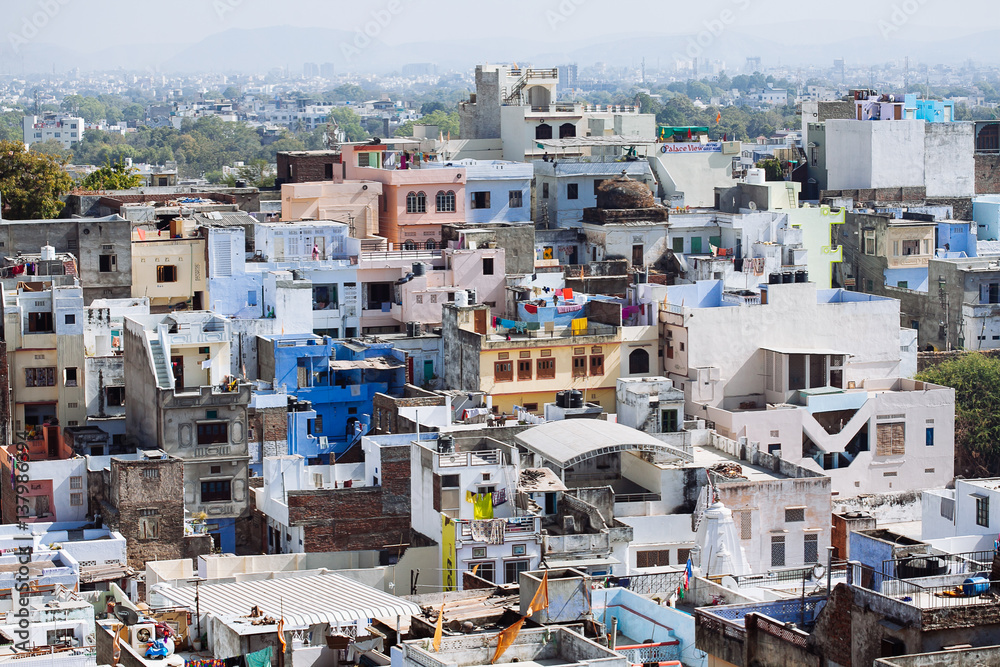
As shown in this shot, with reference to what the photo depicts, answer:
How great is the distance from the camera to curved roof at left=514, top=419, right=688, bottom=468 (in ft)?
144

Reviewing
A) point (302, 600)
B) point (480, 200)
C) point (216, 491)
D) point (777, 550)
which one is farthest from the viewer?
point (480, 200)

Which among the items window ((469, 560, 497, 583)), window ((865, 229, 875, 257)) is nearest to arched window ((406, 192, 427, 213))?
window ((865, 229, 875, 257))

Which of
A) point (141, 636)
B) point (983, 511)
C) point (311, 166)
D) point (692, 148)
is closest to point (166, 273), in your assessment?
point (311, 166)

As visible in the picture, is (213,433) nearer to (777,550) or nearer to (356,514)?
(356,514)

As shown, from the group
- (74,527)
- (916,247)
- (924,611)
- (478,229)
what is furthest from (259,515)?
(916,247)

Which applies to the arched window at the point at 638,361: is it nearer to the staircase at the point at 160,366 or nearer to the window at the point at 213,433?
the window at the point at 213,433

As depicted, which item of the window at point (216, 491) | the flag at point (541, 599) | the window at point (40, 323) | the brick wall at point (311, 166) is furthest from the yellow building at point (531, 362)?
the flag at point (541, 599)

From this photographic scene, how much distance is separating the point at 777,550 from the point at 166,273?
2414 cm

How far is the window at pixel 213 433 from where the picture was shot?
154 ft

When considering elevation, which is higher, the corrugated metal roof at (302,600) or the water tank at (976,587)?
the water tank at (976,587)

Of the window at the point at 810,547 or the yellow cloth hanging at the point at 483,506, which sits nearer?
the yellow cloth hanging at the point at 483,506

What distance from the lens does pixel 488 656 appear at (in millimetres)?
26547

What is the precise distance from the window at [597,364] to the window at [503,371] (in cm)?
254

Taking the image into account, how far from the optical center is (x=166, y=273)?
59750 mm
